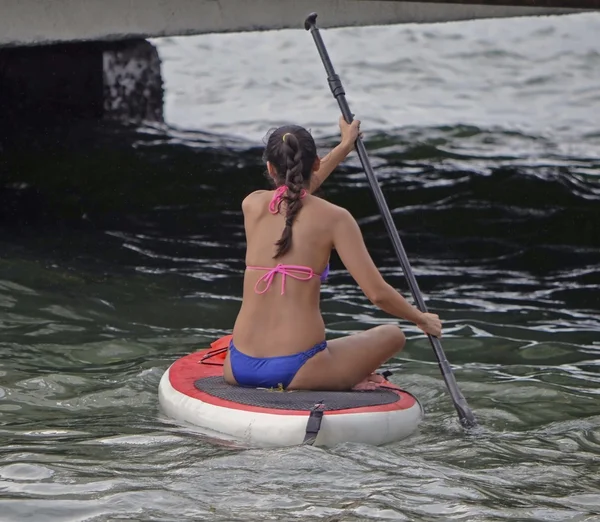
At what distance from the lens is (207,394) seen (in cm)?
440

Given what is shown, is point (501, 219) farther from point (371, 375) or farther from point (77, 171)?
point (371, 375)

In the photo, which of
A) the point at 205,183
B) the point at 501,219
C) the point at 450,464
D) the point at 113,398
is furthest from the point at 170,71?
the point at 450,464

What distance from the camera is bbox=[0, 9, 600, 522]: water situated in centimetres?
363

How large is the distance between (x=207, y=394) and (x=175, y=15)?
548cm

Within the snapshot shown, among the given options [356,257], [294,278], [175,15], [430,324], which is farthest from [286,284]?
[175,15]

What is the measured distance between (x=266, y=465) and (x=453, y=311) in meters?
4.64

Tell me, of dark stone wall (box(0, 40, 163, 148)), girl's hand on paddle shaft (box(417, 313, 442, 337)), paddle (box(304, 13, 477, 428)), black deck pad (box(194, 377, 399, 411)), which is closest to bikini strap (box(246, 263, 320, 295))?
black deck pad (box(194, 377, 399, 411))

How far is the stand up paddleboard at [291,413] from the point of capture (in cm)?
404

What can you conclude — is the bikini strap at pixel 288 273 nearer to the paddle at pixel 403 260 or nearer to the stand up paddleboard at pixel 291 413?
the stand up paddleboard at pixel 291 413

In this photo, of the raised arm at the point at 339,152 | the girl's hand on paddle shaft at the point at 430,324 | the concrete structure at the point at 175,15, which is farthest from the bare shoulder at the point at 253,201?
the concrete structure at the point at 175,15

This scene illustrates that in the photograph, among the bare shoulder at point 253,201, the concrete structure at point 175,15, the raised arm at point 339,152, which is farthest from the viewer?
the concrete structure at point 175,15

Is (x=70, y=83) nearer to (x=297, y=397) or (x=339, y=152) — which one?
(x=339, y=152)

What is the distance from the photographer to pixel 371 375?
4.77 meters

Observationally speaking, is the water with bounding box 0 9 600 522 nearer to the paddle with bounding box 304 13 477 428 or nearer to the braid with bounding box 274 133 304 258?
the paddle with bounding box 304 13 477 428
